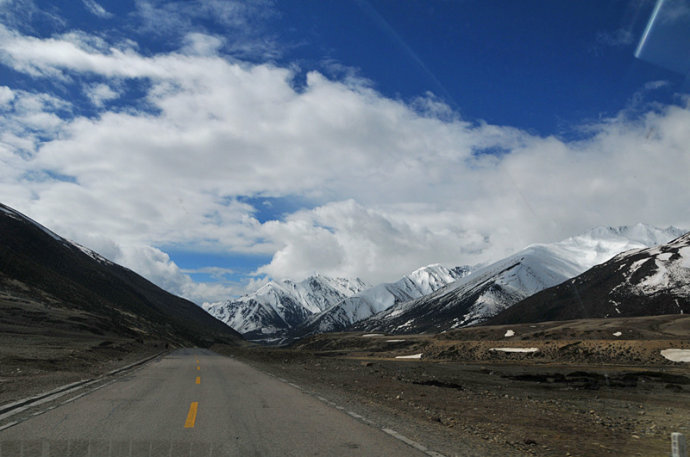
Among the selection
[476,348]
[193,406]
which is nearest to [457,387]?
[193,406]

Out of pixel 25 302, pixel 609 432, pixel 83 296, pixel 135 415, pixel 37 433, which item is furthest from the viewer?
pixel 83 296

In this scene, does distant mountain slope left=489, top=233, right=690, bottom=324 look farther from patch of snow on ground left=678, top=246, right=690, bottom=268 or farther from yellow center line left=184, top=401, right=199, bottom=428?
yellow center line left=184, top=401, right=199, bottom=428

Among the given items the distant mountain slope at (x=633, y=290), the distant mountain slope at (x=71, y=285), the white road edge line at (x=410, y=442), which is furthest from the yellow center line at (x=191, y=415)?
the distant mountain slope at (x=633, y=290)

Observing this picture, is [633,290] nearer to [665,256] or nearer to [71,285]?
[665,256]

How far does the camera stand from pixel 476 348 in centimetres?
6662

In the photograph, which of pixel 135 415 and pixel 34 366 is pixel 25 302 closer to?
pixel 34 366

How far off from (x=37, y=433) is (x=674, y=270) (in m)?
196

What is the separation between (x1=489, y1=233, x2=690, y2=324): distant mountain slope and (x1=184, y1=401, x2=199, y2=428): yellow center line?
159 m

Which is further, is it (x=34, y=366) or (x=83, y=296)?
(x=83, y=296)

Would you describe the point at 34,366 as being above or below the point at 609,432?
above

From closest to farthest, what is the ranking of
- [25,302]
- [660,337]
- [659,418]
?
[659,418], [660,337], [25,302]

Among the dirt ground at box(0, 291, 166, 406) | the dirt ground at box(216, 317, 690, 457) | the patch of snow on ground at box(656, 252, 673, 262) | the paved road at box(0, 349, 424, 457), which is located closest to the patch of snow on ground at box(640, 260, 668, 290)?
the patch of snow on ground at box(656, 252, 673, 262)

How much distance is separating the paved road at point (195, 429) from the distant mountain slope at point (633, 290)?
158 metres

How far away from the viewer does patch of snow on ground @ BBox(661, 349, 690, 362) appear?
4637cm
